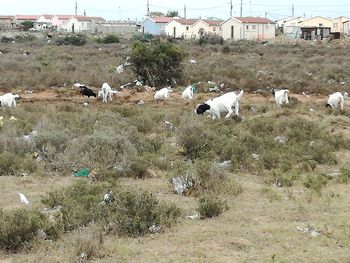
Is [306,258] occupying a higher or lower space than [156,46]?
lower

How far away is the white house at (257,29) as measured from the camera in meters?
70.6

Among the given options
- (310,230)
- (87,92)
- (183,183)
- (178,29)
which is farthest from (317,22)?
(310,230)

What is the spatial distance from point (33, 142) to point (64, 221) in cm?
524

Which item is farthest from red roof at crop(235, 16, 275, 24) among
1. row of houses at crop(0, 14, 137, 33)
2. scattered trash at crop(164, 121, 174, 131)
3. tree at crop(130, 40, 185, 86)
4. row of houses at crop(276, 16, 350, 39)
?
scattered trash at crop(164, 121, 174, 131)

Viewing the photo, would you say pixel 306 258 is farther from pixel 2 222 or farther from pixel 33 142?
pixel 33 142

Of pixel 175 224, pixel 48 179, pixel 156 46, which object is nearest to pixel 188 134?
pixel 48 179

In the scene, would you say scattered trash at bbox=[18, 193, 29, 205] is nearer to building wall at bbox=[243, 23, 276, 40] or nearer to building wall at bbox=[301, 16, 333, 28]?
building wall at bbox=[243, 23, 276, 40]

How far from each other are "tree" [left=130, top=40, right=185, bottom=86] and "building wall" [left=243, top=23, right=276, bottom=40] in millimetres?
45525

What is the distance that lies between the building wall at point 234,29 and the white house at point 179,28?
5.63 metres

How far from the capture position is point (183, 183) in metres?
9.55

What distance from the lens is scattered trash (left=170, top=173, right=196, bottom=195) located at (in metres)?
9.48

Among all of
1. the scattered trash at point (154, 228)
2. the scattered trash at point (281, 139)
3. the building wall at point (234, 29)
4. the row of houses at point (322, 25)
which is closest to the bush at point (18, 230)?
the scattered trash at point (154, 228)

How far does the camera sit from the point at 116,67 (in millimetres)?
31000

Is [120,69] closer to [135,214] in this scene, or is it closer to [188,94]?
[188,94]
